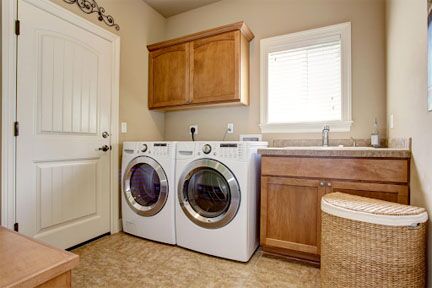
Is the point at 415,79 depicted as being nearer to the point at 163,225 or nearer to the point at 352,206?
the point at 352,206

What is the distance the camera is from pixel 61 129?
2.00 m

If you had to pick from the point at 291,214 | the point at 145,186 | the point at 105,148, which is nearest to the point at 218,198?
the point at 291,214

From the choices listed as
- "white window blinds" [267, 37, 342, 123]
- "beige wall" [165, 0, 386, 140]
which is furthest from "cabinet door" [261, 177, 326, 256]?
"white window blinds" [267, 37, 342, 123]

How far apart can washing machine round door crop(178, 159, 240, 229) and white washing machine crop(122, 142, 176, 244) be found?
0.53 ft

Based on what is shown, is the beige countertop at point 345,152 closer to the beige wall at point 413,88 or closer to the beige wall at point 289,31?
the beige wall at point 413,88

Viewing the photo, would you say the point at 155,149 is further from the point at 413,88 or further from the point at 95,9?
the point at 413,88

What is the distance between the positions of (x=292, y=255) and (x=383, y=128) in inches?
53.4

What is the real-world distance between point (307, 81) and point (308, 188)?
1.20 metres

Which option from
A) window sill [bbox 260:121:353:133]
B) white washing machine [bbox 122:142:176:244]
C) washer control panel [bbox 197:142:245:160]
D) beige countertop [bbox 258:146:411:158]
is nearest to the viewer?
beige countertop [bbox 258:146:411:158]

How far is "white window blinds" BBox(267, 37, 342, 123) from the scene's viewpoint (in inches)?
90.5

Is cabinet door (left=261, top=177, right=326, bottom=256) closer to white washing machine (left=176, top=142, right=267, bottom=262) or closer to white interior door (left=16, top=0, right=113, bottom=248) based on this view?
white washing machine (left=176, top=142, right=267, bottom=262)

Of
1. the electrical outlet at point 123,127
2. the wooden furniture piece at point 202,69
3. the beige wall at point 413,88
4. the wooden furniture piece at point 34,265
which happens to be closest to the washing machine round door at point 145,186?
the electrical outlet at point 123,127

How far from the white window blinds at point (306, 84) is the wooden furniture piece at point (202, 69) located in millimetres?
321

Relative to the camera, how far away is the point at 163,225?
2.14 m
